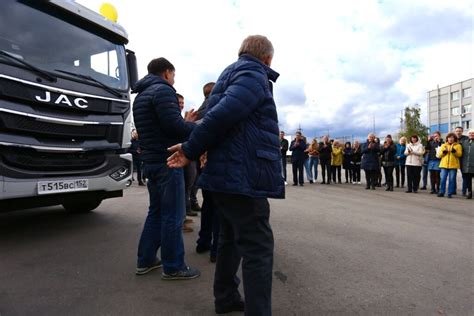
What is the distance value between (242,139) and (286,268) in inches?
72.7

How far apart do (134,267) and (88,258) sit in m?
0.65

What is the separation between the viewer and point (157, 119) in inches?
127

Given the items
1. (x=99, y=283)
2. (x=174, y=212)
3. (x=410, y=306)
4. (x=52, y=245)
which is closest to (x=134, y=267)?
(x=99, y=283)

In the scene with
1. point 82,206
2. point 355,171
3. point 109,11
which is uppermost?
point 109,11

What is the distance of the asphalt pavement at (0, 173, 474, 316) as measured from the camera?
2.81 metres

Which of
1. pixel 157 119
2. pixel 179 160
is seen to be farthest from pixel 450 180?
pixel 179 160

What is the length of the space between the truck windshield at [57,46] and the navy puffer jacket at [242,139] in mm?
3018

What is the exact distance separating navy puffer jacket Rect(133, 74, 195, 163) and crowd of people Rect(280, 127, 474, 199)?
6.77 meters

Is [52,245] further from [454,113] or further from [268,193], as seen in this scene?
[454,113]

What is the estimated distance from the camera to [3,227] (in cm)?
541

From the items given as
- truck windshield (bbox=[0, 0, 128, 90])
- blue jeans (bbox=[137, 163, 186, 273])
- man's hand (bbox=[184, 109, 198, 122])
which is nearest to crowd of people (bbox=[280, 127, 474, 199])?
truck windshield (bbox=[0, 0, 128, 90])

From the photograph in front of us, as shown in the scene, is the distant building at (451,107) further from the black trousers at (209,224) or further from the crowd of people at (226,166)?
the crowd of people at (226,166)

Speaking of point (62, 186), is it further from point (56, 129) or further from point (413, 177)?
point (413, 177)

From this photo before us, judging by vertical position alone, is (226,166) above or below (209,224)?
above
